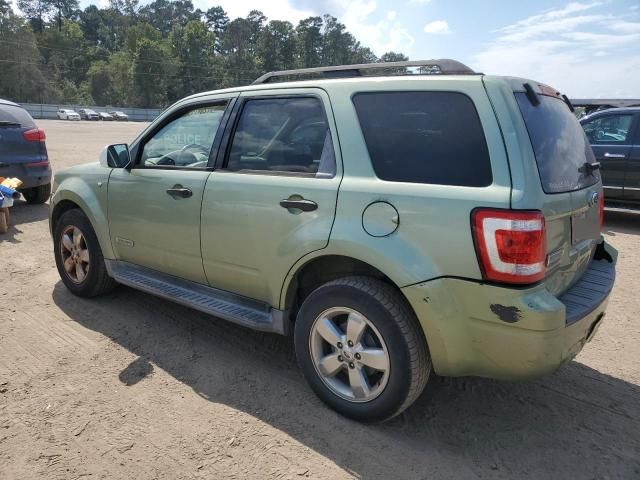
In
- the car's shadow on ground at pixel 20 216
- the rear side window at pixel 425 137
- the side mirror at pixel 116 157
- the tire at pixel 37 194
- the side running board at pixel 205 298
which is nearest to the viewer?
the rear side window at pixel 425 137

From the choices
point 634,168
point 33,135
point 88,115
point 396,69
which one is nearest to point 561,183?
point 396,69

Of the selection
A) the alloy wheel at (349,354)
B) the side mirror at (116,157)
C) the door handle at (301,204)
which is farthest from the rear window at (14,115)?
the alloy wheel at (349,354)

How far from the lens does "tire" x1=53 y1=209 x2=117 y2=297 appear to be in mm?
4262

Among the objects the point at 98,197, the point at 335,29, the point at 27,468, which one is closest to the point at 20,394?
the point at 27,468

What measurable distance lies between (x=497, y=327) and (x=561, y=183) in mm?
841

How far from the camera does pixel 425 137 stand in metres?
2.54

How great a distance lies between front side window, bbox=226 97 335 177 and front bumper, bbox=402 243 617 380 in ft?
3.15

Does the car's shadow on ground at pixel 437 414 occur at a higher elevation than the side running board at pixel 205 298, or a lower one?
lower

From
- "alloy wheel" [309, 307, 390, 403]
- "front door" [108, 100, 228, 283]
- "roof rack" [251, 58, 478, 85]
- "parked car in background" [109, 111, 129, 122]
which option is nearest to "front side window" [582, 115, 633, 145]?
"roof rack" [251, 58, 478, 85]

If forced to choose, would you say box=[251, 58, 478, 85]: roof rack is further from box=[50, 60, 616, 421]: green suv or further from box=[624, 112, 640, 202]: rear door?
box=[624, 112, 640, 202]: rear door

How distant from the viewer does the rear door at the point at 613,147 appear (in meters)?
8.02

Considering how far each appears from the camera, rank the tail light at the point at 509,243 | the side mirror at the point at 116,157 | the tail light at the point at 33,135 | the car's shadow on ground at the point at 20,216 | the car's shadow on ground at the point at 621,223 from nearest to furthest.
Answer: the tail light at the point at 509,243
the side mirror at the point at 116,157
the car's shadow on ground at the point at 20,216
the tail light at the point at 33,135
the car's shadow on ground at the point at 621,223

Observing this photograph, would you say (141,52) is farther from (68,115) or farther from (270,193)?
(270,193)

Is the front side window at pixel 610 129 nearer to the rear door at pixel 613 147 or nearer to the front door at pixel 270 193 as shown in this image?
the rear door at pixel 613 147
